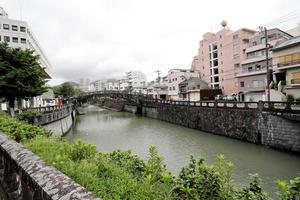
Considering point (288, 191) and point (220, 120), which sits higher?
point (288, 191)

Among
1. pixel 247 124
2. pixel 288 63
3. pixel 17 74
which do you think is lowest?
pixel 247 124

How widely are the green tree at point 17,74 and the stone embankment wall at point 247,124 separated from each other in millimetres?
15763

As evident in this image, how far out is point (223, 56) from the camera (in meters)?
41.2

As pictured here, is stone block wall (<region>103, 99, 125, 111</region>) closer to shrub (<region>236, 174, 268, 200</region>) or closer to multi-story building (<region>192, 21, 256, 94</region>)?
multi-story building (<region>192, 21, 256, 94</region>)

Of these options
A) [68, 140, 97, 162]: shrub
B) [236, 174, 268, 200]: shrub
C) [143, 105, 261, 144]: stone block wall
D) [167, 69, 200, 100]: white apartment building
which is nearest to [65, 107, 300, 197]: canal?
[143, 105, 261, 144]: stone block wall

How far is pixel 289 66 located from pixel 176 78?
3017cm

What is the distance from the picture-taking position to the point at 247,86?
3167 cm

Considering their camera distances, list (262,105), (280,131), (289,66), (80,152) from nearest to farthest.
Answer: (80,152) → (280,131) → (262,105) → (289,66)

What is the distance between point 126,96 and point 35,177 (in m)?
46.7

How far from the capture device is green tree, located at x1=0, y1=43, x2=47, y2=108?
17.6 m

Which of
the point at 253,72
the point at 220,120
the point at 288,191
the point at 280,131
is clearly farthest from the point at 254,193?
the point at 253,72

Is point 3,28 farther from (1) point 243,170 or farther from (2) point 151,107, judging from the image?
(1) point 243,170

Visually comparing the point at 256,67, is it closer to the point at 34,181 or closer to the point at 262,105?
the point at 262,105

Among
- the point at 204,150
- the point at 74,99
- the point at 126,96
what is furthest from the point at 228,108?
the point at 74,99
